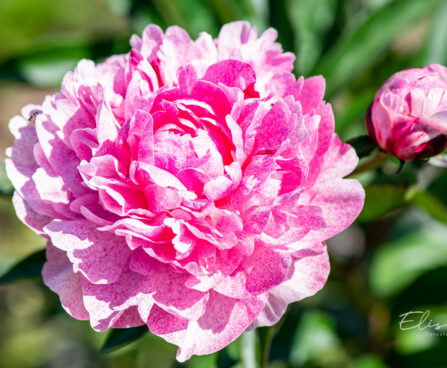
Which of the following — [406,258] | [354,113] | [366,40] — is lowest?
[406,258]

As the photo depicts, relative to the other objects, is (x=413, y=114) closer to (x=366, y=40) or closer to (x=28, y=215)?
(x=366, y=40)

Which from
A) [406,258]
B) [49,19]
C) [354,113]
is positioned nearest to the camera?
[354,113]

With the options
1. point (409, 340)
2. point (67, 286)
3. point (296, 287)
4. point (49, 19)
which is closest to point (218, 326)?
point (296, 287)

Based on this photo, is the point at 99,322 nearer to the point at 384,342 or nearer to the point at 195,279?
the point at 195,279

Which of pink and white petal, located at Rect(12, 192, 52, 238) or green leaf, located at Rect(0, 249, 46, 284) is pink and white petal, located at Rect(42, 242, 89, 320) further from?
green leaf, located at Rect(0, 249, 46, 284)

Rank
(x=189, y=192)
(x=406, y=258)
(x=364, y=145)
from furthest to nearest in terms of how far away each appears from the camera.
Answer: (x=406, y=258) → (x=364, y=145) → (x=189, y=192)

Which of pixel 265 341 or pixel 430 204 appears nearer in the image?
pixel 265 341

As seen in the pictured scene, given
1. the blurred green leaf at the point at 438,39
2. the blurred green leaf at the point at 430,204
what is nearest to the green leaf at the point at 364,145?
the blurred green leaf at the point at 430,204

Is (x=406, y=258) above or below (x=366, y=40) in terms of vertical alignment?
below
